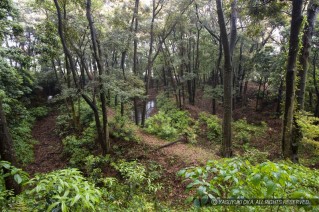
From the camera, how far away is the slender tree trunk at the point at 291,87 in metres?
4.66

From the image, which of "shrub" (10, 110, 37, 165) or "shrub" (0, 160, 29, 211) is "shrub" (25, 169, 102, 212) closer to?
"shrub" (0, 160, 29, 211)

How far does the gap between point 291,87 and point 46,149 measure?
12.2 meters

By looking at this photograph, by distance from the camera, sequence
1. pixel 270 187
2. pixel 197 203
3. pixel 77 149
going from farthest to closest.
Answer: pixel 77 149, pixel 197 203, pixel 270 187

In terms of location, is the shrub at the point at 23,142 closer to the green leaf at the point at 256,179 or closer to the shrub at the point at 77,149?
the shrub at the point at 77,149

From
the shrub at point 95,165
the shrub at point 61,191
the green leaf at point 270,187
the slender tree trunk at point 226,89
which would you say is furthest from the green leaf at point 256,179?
the shrub at point 95,165

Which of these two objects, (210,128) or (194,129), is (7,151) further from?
(210,128)

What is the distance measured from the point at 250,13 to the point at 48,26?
8.37 m

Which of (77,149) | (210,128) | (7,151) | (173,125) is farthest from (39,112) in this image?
(7,151)

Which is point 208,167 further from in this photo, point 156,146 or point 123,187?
point 156,146

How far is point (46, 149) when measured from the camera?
36.4 ft

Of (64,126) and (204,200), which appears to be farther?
(64,126)

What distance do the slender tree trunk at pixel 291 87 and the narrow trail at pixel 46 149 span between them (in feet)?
30.2

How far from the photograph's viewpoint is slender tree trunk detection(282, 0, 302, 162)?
183 inches

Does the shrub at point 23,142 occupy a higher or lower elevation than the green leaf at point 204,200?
lower
